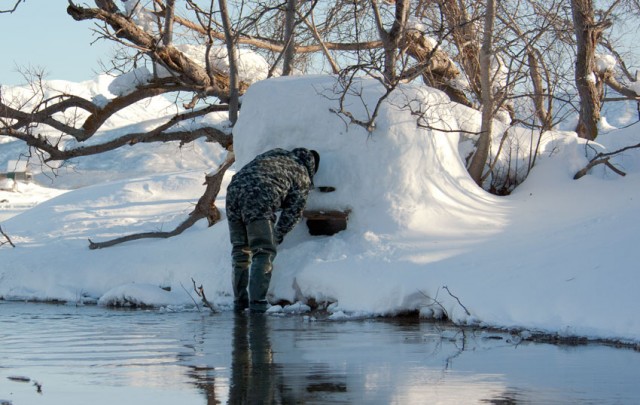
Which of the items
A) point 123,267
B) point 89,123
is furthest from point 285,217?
point 89,123

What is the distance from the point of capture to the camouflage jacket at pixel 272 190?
10242 mm

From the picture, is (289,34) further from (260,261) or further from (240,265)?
(260,261)

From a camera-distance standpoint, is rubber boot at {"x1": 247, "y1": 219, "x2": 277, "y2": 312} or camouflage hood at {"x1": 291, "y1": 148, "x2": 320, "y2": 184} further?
camouflage hood at {"x1": 291, "y1": 148, "x2": 320, "y2": 184}

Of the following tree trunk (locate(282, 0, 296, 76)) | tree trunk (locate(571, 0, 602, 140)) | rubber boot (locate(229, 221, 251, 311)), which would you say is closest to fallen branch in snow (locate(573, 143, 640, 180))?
tree trunk (locate(571, 0, 602, 140))

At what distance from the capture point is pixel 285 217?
10.6 meters

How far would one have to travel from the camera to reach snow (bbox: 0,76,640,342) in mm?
8438

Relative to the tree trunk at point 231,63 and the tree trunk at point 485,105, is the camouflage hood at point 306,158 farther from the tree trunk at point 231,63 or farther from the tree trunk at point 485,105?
the tree trunk at point 231,63

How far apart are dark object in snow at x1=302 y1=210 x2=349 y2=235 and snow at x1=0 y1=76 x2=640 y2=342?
12 centimetres

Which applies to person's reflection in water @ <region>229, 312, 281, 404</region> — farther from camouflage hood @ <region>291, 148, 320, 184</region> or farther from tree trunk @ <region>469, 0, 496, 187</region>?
tree trunk @ <region>469, 0, 496, 187</region>

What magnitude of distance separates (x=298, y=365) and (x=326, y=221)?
5.81 meters

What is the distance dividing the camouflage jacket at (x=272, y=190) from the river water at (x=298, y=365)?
4.86 feet

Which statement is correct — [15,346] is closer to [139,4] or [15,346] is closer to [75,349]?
[75,349]

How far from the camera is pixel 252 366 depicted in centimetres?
604

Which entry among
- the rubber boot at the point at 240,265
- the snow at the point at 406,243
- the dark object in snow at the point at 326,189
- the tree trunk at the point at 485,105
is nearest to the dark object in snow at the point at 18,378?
the snow at the point at 406,243
